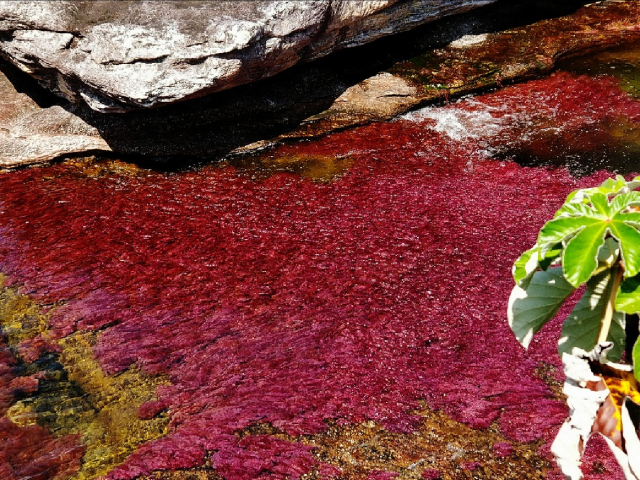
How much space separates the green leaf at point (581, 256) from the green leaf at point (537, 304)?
0.23 meters

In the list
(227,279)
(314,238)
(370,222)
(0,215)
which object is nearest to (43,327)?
(227,279)

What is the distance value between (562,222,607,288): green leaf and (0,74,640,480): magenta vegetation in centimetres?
201

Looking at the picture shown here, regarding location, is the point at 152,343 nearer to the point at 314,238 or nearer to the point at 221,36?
the point at 314,238

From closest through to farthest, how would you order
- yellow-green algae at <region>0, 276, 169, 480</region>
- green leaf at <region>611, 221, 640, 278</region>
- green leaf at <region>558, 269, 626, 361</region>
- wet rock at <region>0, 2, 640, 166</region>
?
1. green leaf at <region>611, 221, 640, 278</region>
2. green leaf at <region>558, 269, 626, 361</region>
3. yellow-green algae at <region>0, 276, 169, 480</region>
4. wet rock at <region>0, 2, 640, 166</region>

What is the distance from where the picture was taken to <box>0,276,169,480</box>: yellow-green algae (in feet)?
11.3

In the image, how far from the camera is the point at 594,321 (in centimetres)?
174

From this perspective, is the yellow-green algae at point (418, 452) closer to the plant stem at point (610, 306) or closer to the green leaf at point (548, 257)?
the plant stem at point (610, 306)

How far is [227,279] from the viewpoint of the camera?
15.4ft

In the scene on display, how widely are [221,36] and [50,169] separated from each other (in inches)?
88.1

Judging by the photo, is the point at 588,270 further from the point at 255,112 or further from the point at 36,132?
the point at 36,132

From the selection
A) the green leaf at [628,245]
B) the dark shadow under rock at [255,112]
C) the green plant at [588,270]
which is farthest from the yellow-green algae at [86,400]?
the green leaf at [628,245]

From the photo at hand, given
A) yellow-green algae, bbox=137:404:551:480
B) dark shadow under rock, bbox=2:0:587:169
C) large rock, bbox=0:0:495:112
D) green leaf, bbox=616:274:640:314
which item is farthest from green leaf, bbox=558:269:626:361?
dark shadow under rock, bbox=2:0:587:169

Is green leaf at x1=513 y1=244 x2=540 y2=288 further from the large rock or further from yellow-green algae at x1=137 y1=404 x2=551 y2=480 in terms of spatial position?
the large rock

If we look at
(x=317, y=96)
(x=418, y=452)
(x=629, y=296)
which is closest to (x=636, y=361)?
(x=629, y=296)
